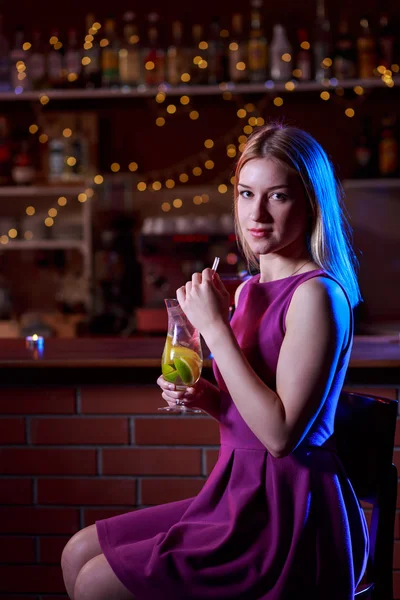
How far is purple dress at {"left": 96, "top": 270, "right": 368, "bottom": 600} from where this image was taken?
108 cm

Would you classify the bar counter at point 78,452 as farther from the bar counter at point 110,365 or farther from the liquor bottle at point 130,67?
the liquor bottle at point 130,67

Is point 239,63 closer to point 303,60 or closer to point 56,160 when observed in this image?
point 303,60

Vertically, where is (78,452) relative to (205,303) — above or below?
below

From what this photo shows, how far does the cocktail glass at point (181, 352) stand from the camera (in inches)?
50.5

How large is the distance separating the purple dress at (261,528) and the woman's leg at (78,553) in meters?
0.04

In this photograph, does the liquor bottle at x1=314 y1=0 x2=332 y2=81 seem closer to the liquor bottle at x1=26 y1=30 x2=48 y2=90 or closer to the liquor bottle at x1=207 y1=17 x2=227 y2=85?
the liquor bottle at x1=207 y1=17 x2=227 y2=85

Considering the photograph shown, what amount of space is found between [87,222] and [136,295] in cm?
49

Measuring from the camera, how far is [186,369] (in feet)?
4.20

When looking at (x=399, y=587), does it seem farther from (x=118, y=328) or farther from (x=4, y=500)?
(x=118, y=328)

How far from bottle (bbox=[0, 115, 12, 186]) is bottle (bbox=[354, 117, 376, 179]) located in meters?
1.92

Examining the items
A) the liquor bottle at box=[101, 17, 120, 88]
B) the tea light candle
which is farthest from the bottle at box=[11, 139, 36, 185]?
the tea light candle

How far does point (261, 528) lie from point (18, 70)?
3304mm

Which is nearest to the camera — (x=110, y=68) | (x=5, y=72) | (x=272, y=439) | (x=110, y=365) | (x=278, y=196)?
(x=272, y=439)

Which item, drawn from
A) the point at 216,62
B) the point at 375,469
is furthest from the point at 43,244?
the point at 375,469
